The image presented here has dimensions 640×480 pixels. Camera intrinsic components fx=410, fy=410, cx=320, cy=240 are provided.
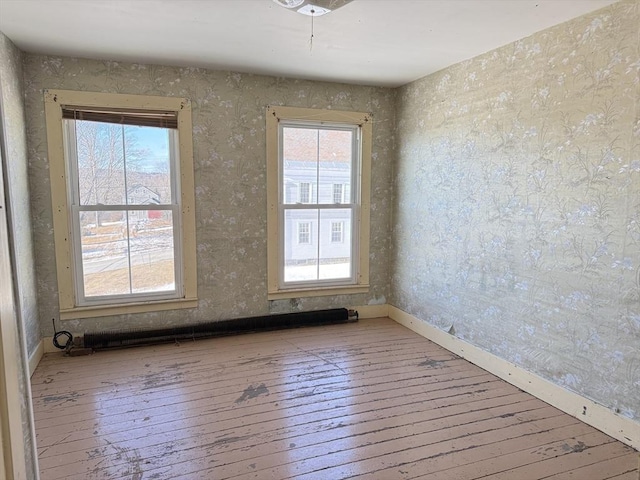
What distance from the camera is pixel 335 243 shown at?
4.39 m

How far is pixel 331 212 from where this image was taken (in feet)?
14.2

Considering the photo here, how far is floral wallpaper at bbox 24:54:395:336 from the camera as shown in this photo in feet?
11.0

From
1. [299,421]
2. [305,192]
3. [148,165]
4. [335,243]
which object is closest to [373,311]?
[335,243]

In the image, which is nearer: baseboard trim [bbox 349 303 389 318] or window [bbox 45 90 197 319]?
window [bbox 45 90 197 319]

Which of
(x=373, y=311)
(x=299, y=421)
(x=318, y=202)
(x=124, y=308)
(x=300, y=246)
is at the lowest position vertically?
(x=299, y=421)

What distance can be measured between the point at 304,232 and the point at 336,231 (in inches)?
14.3

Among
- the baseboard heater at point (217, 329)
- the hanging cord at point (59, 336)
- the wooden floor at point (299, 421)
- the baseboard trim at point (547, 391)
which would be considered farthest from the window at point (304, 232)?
the hanging cord at point (59, 336)

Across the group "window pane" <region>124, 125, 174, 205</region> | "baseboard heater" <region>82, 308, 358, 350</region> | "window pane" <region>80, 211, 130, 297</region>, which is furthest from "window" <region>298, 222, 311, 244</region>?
"window pane" <region>80, 211, 130, 297</region>

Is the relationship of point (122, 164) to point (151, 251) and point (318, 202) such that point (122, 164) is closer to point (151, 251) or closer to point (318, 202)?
point (151, 251)

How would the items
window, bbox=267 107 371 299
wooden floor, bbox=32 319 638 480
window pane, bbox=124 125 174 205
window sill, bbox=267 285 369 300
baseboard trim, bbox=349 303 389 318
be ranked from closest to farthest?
wooden floor, bbox=32 319 638 480, window pane, bbox=124 125 174 205, window, bbox=267 107 371 299, window sill, bbox=267 285 369 300, baseboard trim, bbox=349 303 389 318

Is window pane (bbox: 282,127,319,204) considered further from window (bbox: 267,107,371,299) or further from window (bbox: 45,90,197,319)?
window (bbox: 45,90,197,319)

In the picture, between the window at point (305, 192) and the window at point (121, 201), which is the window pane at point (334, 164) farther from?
the window at point (121, 201)

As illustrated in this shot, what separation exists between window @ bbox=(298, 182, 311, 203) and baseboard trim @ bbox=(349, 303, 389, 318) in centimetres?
129

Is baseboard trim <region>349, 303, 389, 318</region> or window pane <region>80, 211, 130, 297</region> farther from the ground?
window pane <region>80, 211, 130, 297</region>
